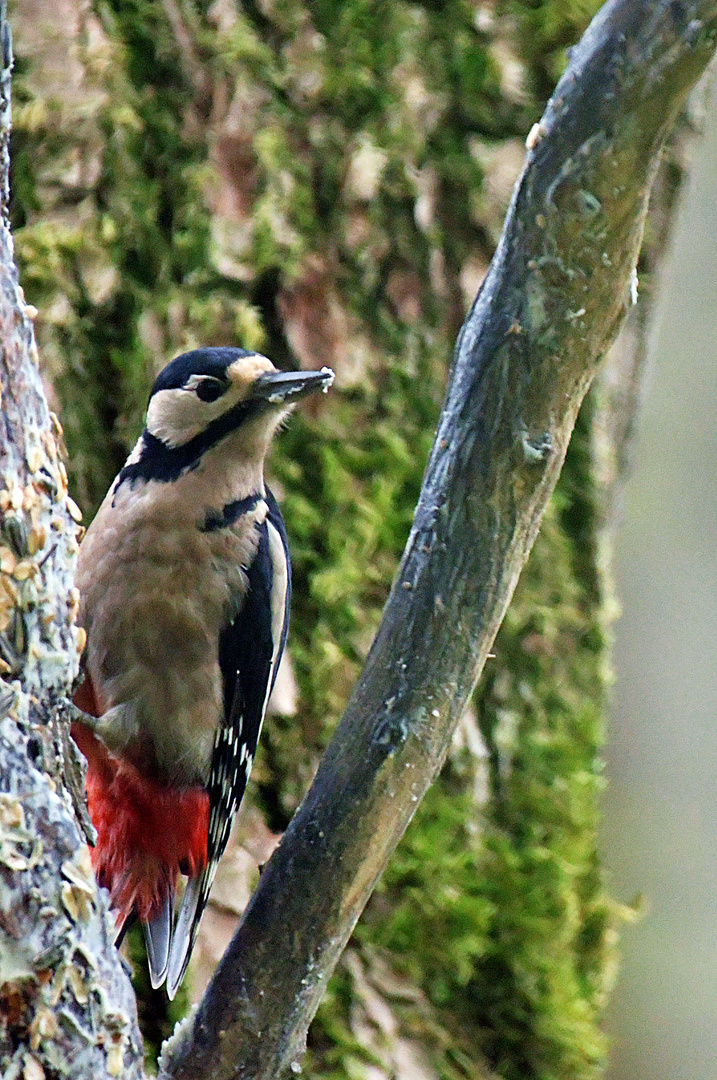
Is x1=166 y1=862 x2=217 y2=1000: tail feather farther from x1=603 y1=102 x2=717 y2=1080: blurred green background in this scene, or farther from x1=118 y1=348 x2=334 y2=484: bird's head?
x1=603 y1=102 x2=717 y2=1080: blurred green background

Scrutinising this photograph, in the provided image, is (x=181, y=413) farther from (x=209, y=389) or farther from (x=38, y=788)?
(x=38, y=788)

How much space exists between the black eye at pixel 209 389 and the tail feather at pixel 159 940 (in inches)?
30.2

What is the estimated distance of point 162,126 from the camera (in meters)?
2.31

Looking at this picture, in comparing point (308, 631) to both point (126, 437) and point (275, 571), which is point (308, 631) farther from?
point (126, 437)

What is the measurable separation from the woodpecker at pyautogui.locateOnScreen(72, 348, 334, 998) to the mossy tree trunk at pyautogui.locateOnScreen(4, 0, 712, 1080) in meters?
0.16

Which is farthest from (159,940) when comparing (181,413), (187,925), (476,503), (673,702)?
(673,702)

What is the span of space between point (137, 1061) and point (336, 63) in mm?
1728

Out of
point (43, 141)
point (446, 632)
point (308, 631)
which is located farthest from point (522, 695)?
point (43, 141)

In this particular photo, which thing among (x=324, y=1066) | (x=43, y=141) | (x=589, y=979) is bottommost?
(x=324, y=1066)

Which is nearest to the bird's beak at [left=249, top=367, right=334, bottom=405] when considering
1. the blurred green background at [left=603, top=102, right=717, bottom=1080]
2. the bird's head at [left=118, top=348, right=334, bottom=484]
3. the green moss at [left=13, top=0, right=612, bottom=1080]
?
the bird's head at [left=118, top=348, right=334, bottom=484]

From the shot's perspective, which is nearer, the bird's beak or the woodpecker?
the bird's beak

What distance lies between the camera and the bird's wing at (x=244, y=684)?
2.01 meters

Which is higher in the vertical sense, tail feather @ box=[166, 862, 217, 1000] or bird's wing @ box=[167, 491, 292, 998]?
bird's wing @ box=[167, 491, 292, 998]

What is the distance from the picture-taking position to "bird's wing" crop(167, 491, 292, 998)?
2.01m
